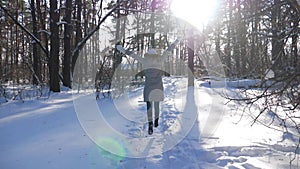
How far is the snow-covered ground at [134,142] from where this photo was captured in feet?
14.1

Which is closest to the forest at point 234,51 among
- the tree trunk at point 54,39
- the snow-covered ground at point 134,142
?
the tree trunk at point 54,39

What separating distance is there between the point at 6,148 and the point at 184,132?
3.38m

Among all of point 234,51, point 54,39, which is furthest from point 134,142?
point 234,51

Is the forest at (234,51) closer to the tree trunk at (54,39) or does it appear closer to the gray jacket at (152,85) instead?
the tree trunk at (54,39)

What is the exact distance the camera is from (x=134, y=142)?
548 cm

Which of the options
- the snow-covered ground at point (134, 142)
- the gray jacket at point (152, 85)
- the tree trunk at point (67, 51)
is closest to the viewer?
the snow-covered ground at point (134, 142)

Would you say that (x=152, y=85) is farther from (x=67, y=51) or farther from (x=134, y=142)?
(x=67, y=51)

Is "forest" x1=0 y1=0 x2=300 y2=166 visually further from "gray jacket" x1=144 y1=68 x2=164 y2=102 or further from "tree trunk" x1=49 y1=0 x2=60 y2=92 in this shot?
"gray jacket" x1=144 y1=68 x2=164 y2=102

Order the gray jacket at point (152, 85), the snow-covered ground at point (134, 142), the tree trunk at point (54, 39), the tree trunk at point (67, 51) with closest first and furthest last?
the snow-covered ground at point (134, 142) → the gray jacket at point (152, 85) → the tree trunk at point (54, 39) → the tree trunk at point (67, 51)

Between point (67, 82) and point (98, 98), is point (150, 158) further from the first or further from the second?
point (67, 82)

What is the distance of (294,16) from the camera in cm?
507

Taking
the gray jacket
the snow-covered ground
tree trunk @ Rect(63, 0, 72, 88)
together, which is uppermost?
tree trunk @ Rect(63, 0, 72, 88)

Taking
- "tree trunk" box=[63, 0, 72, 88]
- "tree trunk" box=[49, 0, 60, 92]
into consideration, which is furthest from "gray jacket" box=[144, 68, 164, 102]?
"tree trunk" box=[63, 0, 72, 88]

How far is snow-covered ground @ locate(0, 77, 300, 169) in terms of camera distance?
14.1 ft
